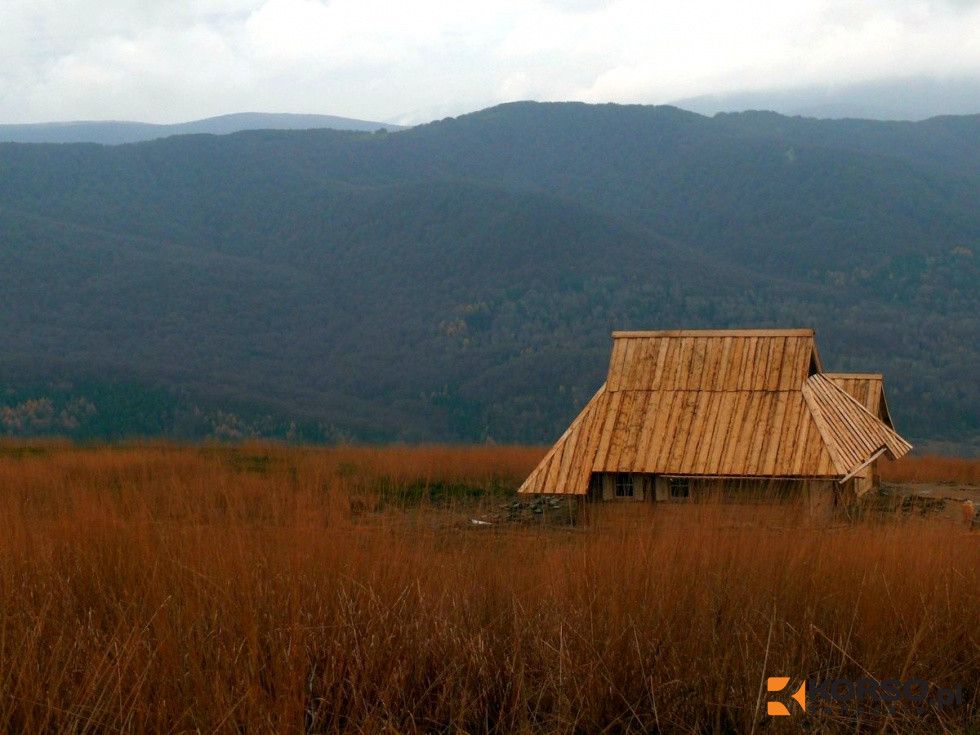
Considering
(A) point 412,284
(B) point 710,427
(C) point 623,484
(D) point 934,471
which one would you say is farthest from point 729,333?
(A) point 412,284

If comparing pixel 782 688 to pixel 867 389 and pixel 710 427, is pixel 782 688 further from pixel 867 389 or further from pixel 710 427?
pixel 867 389

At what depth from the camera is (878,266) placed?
483 ft

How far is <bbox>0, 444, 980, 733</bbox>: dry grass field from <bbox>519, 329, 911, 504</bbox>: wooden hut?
30.5ft

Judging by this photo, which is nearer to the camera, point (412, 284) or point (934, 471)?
point (934, 471)

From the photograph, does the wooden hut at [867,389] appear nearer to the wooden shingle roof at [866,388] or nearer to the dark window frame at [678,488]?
the wooden shingle roof at [866,388]

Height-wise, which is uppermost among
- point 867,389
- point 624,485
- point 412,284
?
point 867,389

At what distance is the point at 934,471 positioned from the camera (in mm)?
28328

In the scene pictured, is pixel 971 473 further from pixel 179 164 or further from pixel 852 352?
pixel 179 164

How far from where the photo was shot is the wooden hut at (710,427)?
1647 cm

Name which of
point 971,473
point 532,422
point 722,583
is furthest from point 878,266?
point 722,583

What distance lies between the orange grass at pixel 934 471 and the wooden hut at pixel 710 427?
371 inches

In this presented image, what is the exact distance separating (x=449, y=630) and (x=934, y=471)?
26.0 meters

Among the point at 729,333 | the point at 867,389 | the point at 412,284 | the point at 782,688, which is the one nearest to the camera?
the point at 782,688

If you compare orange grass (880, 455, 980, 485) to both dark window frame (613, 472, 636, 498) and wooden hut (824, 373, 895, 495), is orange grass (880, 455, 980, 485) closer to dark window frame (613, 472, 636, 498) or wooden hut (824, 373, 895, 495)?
wooden hut (824, 373, 895, 495)
